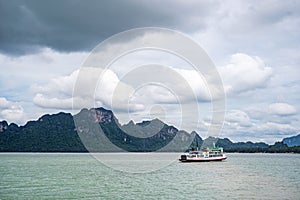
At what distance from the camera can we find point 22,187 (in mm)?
44719

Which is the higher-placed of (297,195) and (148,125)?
(148,125)

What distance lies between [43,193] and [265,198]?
71.9 feet

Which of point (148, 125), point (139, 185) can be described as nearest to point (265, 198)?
point (139, 185)

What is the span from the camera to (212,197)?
125ft

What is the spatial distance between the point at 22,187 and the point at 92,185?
811 cm

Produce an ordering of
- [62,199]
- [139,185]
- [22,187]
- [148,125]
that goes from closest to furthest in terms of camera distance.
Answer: [62,199]
[22,187]
[139,185]
[148,125]

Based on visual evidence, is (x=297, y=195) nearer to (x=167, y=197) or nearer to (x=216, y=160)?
(x=167, y=197)

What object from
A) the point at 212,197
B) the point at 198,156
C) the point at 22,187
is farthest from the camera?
the point at 198,156

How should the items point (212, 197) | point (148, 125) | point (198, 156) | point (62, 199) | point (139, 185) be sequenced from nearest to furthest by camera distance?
point (62, 199) → point (212, 197) → point (139, 185) → point (198, 156) → point (148, 125)

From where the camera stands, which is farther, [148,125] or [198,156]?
[148,125]

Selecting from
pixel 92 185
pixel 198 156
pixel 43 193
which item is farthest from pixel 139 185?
pixel 198 156

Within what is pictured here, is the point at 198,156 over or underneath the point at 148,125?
underneath

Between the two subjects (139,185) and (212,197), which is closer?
(212,197)

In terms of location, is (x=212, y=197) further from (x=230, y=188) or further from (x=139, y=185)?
(x=139, y=185)
